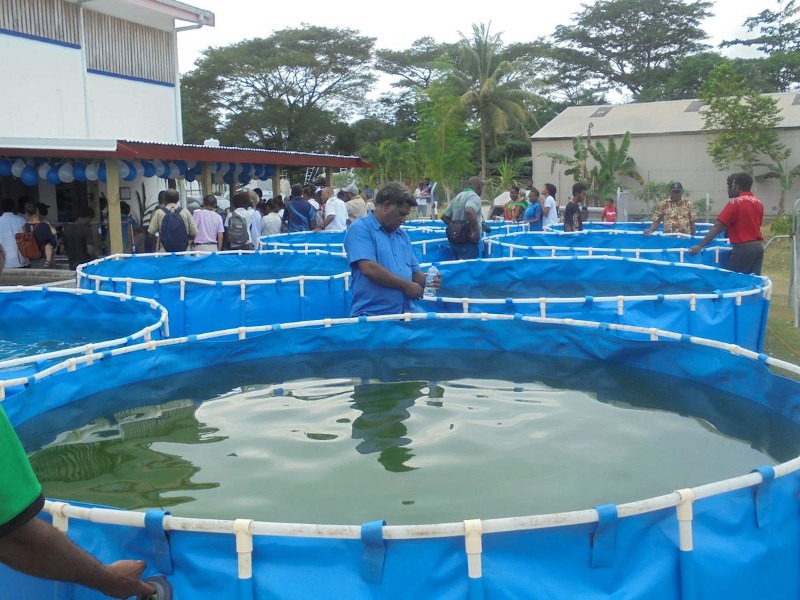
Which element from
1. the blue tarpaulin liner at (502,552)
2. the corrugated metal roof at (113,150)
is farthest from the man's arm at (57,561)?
the corrugated metal roof at (113,150)

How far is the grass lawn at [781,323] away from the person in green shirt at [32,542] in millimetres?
7047

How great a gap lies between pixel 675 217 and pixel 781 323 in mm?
2551

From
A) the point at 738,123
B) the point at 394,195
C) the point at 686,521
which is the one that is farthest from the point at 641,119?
the point at 686,521

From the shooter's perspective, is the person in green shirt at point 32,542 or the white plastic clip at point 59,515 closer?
the person in green shirt at point 32,542

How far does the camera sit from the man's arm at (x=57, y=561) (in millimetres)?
1846

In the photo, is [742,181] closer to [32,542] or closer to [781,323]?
[781,323]

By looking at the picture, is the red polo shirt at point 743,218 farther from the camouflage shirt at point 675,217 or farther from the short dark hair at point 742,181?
the camouflage shirt at point 675,217

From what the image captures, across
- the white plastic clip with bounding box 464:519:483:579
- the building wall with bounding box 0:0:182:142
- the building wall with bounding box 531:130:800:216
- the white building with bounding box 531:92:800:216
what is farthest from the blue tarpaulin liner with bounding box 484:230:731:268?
the building wall with bounding box 531:130:800:216

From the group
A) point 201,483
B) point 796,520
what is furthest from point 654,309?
point 201,483

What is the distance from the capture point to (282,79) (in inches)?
1548

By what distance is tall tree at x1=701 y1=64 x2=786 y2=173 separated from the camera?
25.0 meters

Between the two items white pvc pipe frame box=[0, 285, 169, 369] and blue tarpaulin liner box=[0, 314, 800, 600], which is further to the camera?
white pvc pipe frame box=[0, 285, 169, 369]

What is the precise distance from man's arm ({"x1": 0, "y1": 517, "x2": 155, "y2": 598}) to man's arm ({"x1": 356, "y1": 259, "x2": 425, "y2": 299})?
3.25 metres

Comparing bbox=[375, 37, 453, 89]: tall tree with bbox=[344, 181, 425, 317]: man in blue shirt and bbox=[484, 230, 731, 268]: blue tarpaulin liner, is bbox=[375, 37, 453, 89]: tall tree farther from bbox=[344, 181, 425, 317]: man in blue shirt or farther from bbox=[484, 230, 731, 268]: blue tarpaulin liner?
bbox=[344, 181, 425, 317]: man in blue shirt
